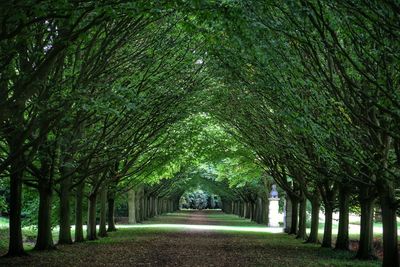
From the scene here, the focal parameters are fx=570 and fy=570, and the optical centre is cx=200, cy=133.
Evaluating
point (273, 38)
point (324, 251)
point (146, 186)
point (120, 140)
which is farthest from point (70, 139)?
point (146, 186)

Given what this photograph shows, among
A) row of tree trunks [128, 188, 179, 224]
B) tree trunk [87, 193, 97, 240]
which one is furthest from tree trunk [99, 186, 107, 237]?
row of tree trunks [128, 188, 179, 224]

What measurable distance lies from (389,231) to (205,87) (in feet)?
33.3

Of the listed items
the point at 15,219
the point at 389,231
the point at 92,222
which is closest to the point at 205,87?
the point at 92,222

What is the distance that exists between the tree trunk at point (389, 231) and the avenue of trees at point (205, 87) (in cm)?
4

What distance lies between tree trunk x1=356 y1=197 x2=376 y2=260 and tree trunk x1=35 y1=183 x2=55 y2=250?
10.1 meters

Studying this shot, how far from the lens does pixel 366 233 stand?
1827cm

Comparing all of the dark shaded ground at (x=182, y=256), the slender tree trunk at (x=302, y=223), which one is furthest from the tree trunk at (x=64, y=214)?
the slender tree trunk at (x=302, y=223)

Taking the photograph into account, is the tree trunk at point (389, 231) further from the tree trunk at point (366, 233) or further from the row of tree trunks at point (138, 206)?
the row of tree trunks at point (138, 206)

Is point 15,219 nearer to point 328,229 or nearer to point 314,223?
point 328,229

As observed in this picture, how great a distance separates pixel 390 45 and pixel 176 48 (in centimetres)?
843

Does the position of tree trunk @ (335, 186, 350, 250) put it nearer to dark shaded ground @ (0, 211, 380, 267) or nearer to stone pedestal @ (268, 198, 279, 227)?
dark shaded ground @ (0, 211, 380, 267)

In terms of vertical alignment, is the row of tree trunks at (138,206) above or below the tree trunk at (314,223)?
below

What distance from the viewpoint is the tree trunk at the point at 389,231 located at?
15242 mm

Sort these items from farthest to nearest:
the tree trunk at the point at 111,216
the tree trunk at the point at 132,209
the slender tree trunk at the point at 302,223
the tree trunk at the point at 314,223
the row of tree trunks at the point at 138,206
Result: the row of tree trunks at the point at 138,206
the tree trunk at the point at 132,209
the tree trunk at the point at 111,216
the slender tree trunk at the point at 302,223
the tree trunk at the point at 314,223
